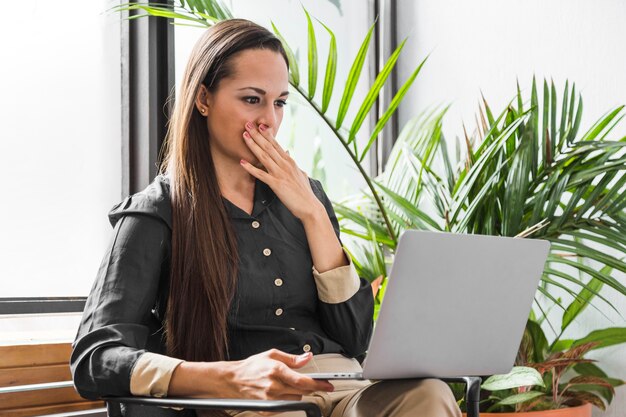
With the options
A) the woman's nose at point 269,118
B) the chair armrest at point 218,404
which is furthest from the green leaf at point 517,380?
the chair armrest at point 218,404

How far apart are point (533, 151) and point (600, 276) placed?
0.39m

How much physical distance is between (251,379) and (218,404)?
77mm

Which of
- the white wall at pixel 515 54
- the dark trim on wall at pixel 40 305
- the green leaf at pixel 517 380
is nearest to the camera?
the green leaf at pixel 517 380

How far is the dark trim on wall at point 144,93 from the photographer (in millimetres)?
2469

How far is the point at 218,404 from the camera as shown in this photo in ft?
3.66

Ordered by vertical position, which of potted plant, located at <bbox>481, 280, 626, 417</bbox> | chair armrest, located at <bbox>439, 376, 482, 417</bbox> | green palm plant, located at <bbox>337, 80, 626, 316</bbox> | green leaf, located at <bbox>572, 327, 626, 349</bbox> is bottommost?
potted plant, located at <bbox>481, 280, 626, 417</bbox>

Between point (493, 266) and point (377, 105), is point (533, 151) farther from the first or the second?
point (377, 105)

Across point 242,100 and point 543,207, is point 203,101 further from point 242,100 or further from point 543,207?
point 543,207

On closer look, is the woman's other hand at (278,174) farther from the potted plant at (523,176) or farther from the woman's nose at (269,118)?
the potted plant at (523,176)

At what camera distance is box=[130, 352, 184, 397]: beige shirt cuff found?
123cm

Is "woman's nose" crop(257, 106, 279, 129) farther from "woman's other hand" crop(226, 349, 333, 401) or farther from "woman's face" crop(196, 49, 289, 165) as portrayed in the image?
"woman's other hand" crop(226, 349, 333, 401)

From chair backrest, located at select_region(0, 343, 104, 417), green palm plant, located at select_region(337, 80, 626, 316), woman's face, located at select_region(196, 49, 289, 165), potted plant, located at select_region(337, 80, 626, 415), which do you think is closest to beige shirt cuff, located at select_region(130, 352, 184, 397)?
woman's face, located at select_region(196, 49, 289, 165)

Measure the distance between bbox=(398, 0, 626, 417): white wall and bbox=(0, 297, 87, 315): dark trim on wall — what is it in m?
1.67

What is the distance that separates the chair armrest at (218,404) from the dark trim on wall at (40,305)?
3.11 ft
